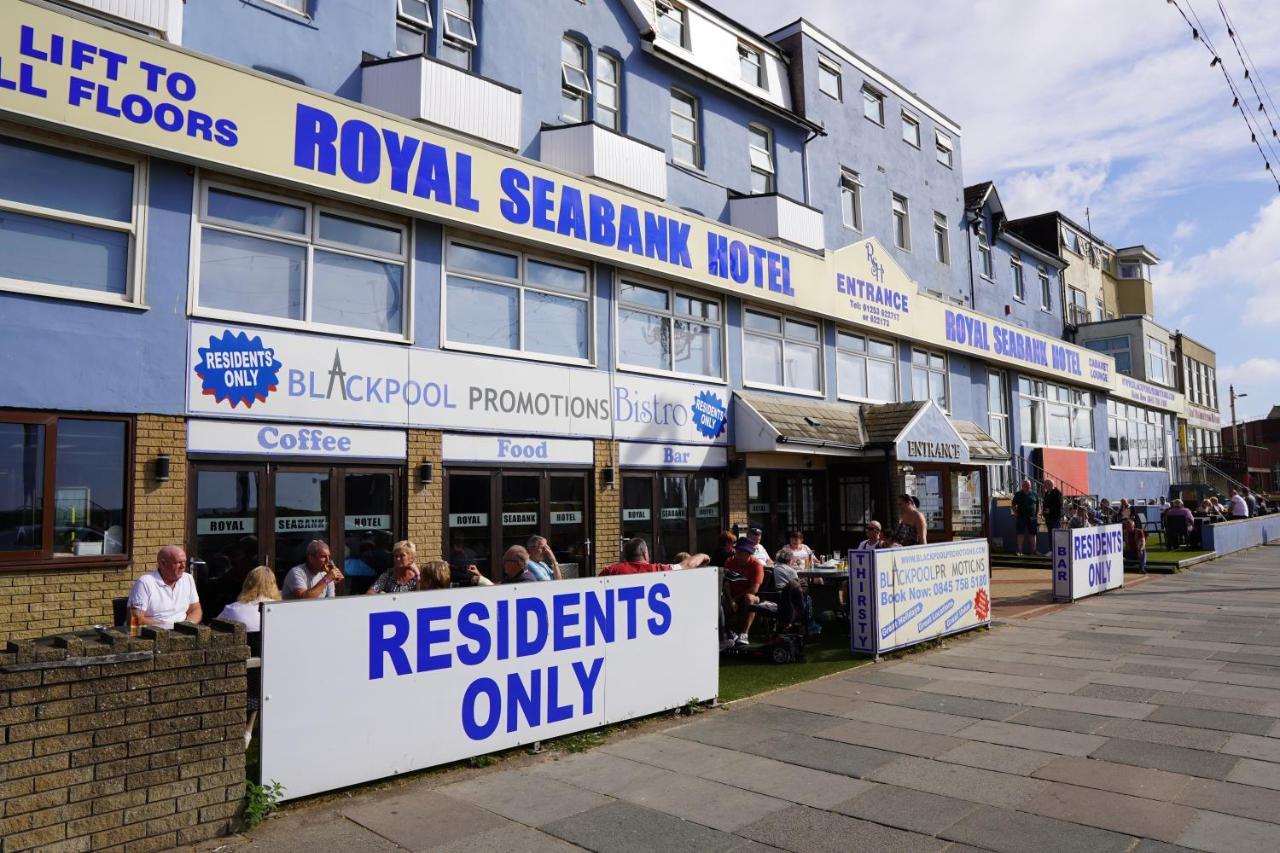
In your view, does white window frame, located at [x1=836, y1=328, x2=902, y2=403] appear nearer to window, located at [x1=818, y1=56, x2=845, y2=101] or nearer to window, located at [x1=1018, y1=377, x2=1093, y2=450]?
window, located at [x1=818, y1=56, x2=845, y2=101]

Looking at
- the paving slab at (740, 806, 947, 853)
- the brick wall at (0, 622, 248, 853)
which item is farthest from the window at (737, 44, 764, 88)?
the brick wall at (0, 622, 248, 853)

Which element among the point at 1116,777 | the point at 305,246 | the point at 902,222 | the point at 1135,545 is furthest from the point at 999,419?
the point at 1116,777

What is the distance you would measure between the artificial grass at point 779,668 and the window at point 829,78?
13448 mm

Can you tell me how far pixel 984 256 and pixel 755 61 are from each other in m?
11.5

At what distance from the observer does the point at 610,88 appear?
589 inches

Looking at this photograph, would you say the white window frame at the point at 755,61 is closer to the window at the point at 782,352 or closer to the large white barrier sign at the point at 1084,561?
the window at the point at 782,352

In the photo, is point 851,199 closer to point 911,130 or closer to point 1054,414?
point 911,130

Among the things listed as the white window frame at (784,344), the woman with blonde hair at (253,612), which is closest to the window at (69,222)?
the woman with blonde hair at (253,612)

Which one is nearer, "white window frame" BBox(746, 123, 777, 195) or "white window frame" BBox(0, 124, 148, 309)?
"white window frame" BBox(0, 124, 148, 309)

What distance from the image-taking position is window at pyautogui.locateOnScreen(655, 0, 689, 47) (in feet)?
53.6

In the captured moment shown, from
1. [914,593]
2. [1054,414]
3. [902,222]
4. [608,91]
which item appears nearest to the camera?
[914,593]

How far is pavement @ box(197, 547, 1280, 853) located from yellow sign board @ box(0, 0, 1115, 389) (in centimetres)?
665

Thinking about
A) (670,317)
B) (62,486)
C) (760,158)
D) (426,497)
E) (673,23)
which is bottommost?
(426,497)

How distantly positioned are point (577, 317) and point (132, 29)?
632 cm
